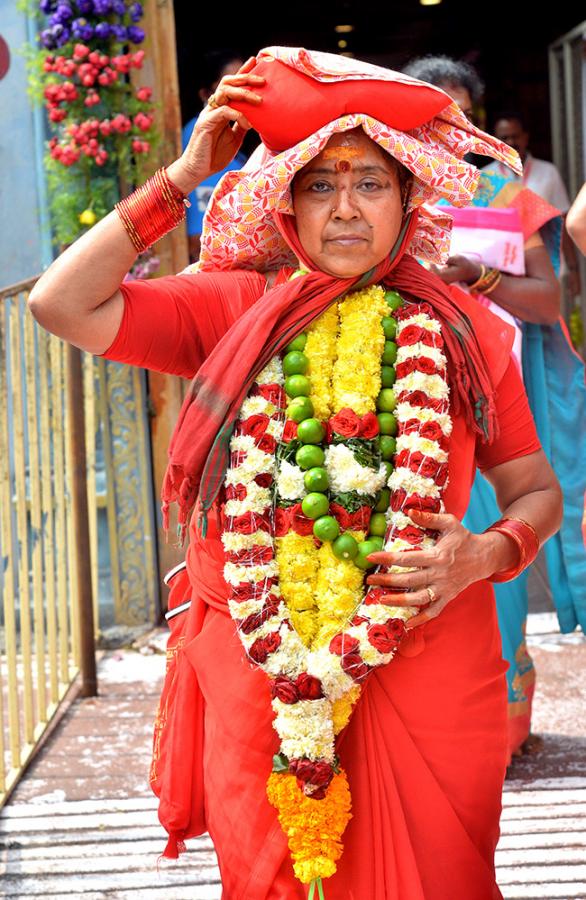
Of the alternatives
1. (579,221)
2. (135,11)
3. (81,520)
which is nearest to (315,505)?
(579,221)

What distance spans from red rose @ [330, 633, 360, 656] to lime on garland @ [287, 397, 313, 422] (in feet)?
1.41

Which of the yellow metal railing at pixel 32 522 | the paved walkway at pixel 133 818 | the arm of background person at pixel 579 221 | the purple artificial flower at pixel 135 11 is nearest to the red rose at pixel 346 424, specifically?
the arm of background person at pixel 579 221

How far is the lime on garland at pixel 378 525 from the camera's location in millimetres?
2389

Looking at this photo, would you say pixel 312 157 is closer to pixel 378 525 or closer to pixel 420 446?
pixel 420 446

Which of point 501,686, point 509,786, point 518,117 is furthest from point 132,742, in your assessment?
point 518,117

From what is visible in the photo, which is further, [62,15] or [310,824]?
[62,15]

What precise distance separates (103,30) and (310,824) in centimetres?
424

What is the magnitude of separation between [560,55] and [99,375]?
13.0 ft

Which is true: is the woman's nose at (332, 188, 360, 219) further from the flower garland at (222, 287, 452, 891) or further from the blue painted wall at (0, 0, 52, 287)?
the blue painted wall at (0, 0, 52, 287)

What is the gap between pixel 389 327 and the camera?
8.10 feet

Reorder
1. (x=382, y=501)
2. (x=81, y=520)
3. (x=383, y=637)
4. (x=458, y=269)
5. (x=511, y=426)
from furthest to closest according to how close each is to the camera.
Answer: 1. (x=81, y=520)
2. (x=458, y=269)
3. (x=511, y=426)
4. (x=382, y=501)
5. (x=383, y=637)

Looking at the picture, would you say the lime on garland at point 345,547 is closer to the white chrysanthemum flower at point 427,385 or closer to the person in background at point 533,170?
the white chrysanthemum flower at point 427,385

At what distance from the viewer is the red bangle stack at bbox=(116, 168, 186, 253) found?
7.70 ft

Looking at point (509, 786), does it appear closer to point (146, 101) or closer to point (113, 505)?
point (113, 505)
